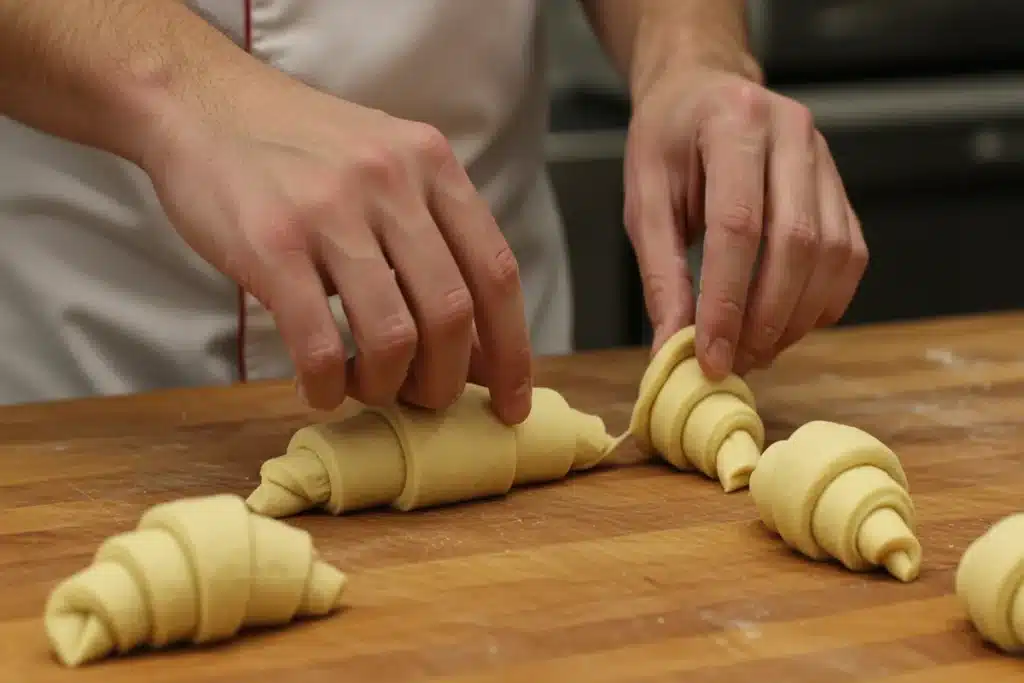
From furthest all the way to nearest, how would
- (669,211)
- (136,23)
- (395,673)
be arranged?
(669,211) < (136,23) < (395,673)

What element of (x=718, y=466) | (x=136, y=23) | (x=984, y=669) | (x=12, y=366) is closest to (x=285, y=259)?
(x=136, y=23)

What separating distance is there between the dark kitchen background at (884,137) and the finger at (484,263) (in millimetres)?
1280

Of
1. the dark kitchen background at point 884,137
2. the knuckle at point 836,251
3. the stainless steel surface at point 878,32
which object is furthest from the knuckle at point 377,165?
the stainless steel surface at point 878,32

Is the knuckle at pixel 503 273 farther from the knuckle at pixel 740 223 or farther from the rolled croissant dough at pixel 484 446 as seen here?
the knuckle at pixel 740 223

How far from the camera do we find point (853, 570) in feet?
3.39

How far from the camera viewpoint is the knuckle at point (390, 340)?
3.40 ft

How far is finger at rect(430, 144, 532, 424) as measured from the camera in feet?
3.58

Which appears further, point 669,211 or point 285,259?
point 669,211

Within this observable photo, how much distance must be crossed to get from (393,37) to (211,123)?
1.52 feet

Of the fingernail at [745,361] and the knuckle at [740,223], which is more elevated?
the knuckle at [740,223]

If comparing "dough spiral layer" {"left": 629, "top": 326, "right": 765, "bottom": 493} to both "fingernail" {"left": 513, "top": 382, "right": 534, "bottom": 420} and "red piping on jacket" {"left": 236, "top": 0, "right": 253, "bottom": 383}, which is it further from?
"red piping on jacket" {"left": 236, "top": 0, "right": 253, "bottom": 383}

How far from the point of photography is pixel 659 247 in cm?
138

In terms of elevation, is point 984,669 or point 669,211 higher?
point 669,211

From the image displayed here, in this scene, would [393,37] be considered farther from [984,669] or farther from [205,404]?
[984,669]
